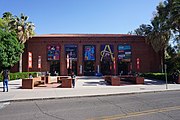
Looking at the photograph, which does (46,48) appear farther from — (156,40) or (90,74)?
(156,40)

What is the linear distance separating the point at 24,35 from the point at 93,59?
14.1 metres

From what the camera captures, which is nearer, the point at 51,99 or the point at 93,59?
the point at 51,99

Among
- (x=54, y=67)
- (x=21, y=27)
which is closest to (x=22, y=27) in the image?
(x=21, y=27)

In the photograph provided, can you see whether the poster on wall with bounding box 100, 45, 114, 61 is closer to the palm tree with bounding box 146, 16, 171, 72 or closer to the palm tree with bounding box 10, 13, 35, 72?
the palm tree with bounding box 146, 16, 171, 72

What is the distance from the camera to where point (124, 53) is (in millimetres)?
51031

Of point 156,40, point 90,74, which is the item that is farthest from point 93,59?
point 156,40

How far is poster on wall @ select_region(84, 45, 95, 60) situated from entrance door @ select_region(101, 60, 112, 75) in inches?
96.1

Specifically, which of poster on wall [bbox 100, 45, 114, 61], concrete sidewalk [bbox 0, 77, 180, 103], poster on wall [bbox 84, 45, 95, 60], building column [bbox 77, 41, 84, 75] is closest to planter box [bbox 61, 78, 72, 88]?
concrete sidewalk [bbox 0, 77, 180, 103]

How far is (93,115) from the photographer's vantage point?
957 cm

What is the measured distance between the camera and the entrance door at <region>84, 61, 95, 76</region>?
165 feet

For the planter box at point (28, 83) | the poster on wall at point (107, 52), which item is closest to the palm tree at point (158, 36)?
the poster on wall at point (107, 52)

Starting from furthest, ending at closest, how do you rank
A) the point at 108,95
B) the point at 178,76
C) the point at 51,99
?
the point at 178,76, the point at 108,95, the point at 51,99

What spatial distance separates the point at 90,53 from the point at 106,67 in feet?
13.8

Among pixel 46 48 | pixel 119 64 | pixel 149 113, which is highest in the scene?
pixel 46 48
